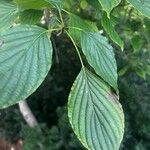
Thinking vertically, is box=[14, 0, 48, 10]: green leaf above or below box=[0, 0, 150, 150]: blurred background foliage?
above

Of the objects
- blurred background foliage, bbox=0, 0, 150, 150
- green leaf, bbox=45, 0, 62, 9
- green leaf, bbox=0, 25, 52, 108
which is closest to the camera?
green leaf, bbox=0, 25, 52, 108

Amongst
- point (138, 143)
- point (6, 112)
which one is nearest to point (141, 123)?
point (138, 143)

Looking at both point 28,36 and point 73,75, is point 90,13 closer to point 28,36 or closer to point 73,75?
point 73,75

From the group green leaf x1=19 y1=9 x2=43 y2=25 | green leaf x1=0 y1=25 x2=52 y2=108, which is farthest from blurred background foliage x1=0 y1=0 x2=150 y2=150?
green leaf x1=0 y1=25 x2=52 y2=108

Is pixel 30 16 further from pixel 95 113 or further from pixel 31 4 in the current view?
pixel 95 113

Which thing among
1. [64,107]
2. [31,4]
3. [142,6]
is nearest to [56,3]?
[31,4]

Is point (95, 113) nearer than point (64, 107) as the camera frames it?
Yes

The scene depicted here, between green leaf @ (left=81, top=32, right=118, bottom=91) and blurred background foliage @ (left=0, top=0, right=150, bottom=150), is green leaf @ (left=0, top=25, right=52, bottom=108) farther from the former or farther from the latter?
blurred background foliage @ (left=0, top=0, right=150, bottom=150)
